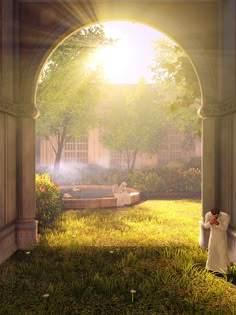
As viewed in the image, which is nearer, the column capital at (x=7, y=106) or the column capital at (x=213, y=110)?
the column capital at (x=7, y=106)

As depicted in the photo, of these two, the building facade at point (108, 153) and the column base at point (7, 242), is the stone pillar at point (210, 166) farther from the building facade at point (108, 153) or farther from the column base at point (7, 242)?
the building facade at point (108, 153)

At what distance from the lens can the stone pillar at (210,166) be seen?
5824mm

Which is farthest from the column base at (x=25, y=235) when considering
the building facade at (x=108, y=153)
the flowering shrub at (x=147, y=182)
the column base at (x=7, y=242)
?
the building facade at (x=108, y=153)

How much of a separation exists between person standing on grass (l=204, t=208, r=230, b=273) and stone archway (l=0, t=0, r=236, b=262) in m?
1.21

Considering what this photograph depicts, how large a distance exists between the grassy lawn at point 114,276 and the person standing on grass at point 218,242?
0.20 m

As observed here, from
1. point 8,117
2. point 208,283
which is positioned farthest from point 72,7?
point 208,283

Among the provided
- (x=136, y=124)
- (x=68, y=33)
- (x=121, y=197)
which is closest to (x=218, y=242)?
(x=68, y=33)

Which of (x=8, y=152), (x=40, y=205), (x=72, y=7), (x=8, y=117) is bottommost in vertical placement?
(x=40, y=205)

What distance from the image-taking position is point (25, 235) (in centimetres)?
584

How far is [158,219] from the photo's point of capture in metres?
8.52

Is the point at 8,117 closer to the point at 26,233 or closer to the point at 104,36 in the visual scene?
the point at 26,233

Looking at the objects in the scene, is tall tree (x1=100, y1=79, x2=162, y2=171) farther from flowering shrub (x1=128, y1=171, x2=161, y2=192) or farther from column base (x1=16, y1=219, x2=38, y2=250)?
column base (x1=16, y1=219, x2=38, y2=250)

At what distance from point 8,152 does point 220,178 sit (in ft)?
13.9

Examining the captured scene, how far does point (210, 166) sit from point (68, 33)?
4011 millimetres
